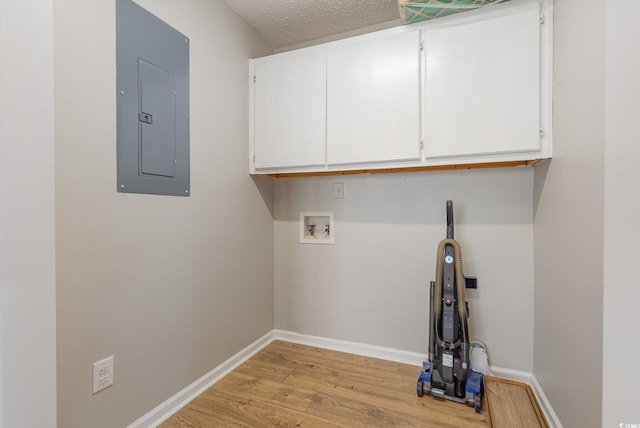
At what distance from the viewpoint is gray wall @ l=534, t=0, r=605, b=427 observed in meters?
1.09

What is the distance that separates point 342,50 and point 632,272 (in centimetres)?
183

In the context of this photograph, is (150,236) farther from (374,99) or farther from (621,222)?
(621,222)

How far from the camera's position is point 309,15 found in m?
2.10

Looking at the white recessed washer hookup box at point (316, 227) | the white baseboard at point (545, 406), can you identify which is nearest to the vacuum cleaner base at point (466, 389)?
the white baseboard at point (545, 406)

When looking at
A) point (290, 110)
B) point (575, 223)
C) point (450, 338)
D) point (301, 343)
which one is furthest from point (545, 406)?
point (290, 110)

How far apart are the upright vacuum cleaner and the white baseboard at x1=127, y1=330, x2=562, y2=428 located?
0.31 metres

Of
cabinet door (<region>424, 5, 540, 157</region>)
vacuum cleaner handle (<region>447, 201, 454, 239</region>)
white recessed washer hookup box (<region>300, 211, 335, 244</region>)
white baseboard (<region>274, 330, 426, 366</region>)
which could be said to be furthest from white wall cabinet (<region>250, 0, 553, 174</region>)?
white baseboard (<region>274, 330, 426, 366</region>)

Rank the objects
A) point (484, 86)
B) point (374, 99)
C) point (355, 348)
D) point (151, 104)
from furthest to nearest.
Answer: point (355, 348) → point (374, 99) → point (484, 86) → point (151, 104)

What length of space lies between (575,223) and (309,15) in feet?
6.71

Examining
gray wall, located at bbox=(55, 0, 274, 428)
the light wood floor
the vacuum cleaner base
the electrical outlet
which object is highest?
gray wall, located at bbox=(55, 0, 274, 428)

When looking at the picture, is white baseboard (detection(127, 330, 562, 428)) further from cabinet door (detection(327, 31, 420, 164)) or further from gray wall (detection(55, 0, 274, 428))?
cabinet door (detection(327, 31, 420, 164))

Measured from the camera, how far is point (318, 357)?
2.25 meters

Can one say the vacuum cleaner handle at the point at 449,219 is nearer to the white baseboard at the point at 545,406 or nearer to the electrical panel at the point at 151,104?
the white baseboard at the point at 545,406

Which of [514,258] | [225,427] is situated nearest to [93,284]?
[225,427]
